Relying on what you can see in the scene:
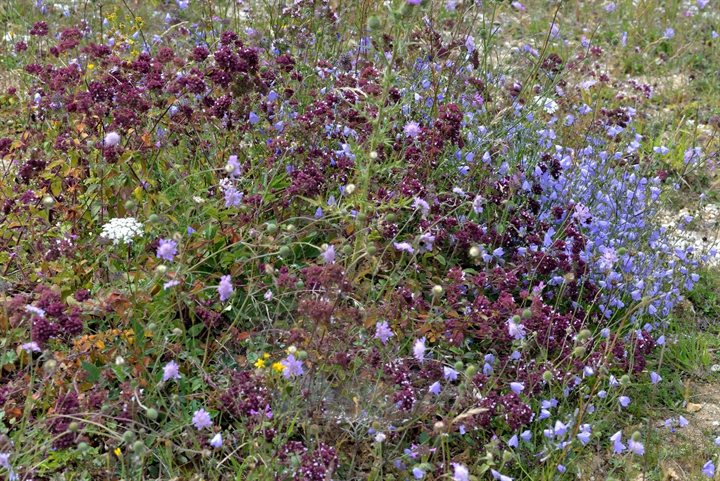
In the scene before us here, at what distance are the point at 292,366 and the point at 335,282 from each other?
0.28m

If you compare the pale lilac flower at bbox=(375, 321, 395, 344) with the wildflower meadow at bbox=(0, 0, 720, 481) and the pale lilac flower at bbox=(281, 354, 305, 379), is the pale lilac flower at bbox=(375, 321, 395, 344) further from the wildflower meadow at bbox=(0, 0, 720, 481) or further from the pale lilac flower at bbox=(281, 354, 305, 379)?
the pale lilac flower at bbox=(281, 354, 305, 379)

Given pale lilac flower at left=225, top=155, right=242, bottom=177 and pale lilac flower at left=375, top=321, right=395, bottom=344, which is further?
pale lilac flower at left=375, top=321, right=395, bottom=344

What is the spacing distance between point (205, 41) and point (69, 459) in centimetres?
247

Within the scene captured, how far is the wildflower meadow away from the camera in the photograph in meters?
2.63

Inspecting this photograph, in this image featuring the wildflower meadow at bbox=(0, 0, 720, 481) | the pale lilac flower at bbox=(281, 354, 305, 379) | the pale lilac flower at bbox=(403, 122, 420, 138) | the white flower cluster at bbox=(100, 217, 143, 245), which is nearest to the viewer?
the pale lilac flower at bbox=(281, 354, 305, 379)

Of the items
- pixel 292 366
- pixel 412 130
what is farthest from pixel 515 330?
pixel 412 130

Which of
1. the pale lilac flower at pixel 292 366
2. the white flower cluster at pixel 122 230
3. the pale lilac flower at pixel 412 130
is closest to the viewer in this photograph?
the pale lilac flower at pixel 292 366

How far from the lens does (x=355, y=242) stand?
2.95 m

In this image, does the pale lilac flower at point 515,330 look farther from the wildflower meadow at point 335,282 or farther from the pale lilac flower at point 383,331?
the pale lilac flower at point 383,331

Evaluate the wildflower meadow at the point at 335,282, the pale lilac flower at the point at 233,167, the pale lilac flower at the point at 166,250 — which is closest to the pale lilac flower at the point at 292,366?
the wildflower meadow at the point at 335,282

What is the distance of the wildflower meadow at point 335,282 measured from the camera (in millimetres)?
2627

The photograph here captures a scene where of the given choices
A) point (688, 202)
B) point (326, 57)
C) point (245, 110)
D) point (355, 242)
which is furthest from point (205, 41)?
point (688, 202)

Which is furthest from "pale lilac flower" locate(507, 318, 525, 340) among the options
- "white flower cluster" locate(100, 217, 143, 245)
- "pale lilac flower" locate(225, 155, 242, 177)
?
"white flower cluster" locate(100, 217, 143, 245)

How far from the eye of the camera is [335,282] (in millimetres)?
2572
